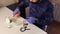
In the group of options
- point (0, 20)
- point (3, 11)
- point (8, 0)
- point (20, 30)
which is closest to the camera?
point (20, 30)

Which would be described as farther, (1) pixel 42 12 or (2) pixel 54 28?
(2) pixel 54 28

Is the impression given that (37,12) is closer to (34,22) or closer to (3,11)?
(34,22)

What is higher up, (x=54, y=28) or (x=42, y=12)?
(x=42, y=12)

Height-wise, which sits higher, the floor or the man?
the man

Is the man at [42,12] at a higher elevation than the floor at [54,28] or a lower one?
higher

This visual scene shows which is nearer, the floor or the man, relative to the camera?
the man

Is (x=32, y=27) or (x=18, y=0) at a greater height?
(x=18, y=0)

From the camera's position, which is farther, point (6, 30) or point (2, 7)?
point (2, 7)

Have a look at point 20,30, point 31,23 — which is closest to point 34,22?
point 31,23

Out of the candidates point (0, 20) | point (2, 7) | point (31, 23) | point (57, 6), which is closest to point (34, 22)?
point (31, 23)

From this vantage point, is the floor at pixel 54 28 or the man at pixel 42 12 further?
the floor at pixel 54 28

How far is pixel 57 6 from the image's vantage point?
6.54 feet

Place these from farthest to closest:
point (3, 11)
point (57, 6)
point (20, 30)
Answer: point (57, 6)
point (3, 11)
point (20, 30)

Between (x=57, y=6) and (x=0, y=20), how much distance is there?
108 centimetres
